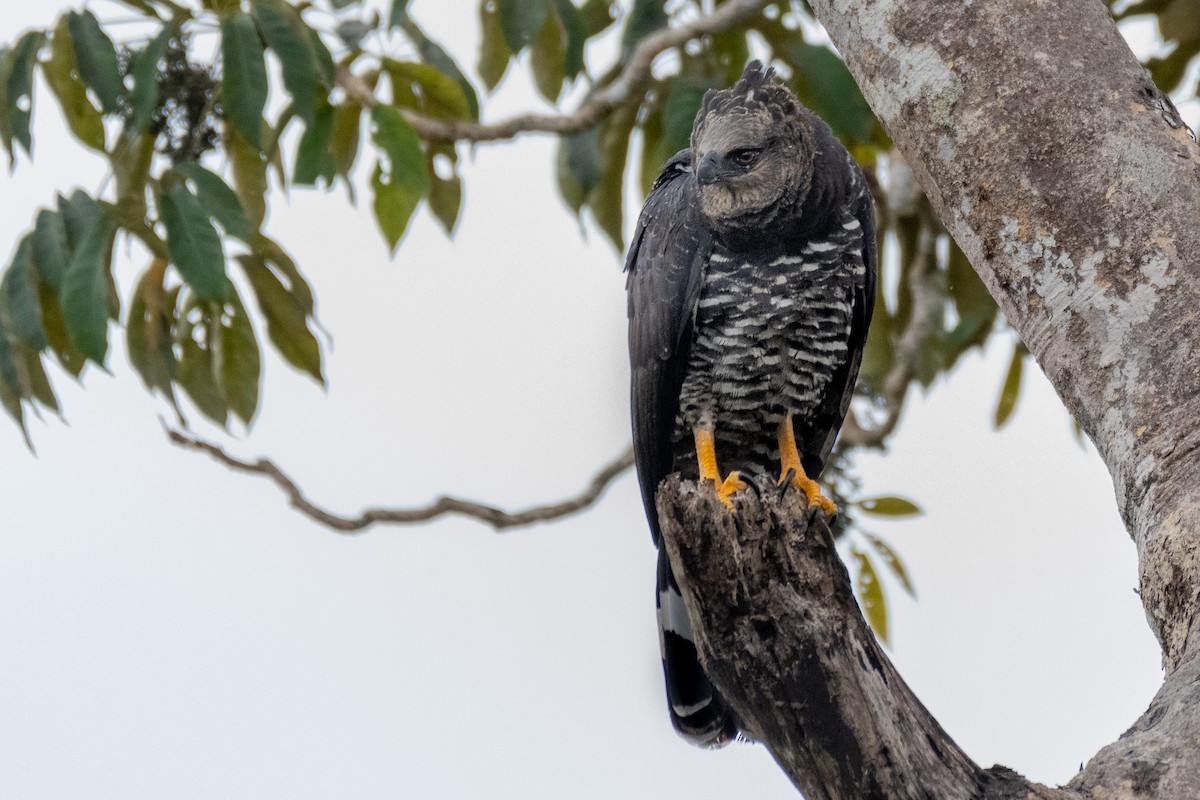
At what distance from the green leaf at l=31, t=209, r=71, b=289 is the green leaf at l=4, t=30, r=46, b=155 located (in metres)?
0.21

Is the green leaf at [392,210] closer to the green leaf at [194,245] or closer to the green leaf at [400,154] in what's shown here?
the green leaf at [400,154]

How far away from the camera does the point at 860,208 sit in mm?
3416

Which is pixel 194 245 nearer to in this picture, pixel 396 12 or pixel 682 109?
pixel 396 12

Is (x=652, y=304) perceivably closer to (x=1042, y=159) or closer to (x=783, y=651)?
(x=1042, y=159)

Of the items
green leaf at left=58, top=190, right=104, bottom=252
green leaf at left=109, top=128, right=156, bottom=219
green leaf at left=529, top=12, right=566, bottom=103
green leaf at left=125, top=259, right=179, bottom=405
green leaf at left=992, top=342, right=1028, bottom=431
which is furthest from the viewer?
green leaf at left=992, top=342, right=1028, bottom=431

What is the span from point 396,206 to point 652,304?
37.5 inches

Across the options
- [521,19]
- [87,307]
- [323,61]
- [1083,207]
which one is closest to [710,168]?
[521,19]

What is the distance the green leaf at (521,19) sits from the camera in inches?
149

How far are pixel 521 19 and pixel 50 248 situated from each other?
59.8 inches

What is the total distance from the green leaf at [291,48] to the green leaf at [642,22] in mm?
1402

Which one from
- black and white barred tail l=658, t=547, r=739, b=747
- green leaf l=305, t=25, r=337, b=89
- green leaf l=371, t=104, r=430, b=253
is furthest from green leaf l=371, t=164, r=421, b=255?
black and white barred tail l=658, t=547, r=739, b=747

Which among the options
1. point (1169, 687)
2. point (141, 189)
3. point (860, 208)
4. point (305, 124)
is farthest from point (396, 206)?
point (1169, 687)

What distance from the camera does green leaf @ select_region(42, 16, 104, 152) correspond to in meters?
3.79

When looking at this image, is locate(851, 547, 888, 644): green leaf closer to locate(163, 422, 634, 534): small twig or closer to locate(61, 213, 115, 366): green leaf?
locate(163, 422, 634, 534): small twig
